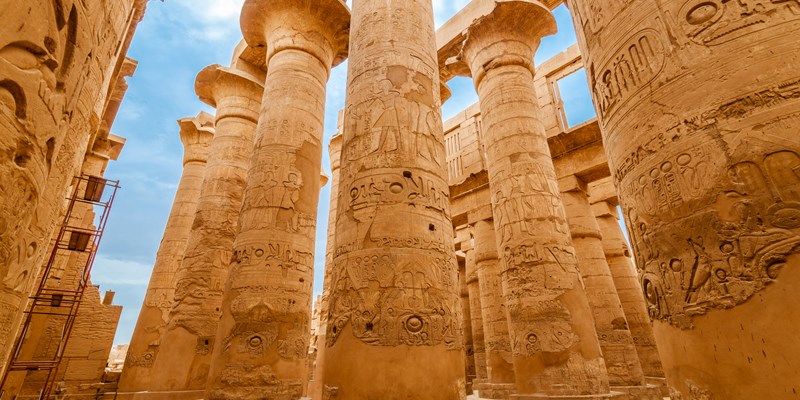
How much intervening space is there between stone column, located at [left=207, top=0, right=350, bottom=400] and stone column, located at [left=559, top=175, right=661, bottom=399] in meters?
6.10

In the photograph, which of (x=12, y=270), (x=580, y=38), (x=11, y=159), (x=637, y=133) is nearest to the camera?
(x=11, y=159)

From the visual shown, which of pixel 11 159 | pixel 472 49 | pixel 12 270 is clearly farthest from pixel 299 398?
pixel 472 49

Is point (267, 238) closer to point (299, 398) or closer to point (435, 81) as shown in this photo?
point (299, 398)

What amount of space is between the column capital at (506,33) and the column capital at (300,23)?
2.95m

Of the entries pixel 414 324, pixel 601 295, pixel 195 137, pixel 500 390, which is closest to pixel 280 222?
pixel 414 324

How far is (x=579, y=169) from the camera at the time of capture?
32.8 ft

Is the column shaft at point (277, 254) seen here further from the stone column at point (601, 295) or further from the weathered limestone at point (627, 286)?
the weathered limestone at point (627, 286)

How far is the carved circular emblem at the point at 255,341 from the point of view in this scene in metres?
5.23

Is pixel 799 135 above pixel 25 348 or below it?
above

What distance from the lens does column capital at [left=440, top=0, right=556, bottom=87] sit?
8188 millimetres

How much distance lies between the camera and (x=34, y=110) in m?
1.44

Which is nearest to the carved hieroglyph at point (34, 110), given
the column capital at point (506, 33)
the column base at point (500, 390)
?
the column capital at point (506, 33)

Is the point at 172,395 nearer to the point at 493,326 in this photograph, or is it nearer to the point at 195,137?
the point at 493,326

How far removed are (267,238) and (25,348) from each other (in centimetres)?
757
